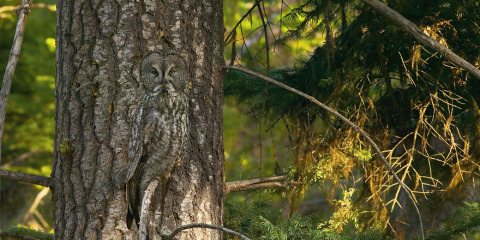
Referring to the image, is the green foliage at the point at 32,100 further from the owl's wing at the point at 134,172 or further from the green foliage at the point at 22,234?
the owl's wing at the point at 134,172

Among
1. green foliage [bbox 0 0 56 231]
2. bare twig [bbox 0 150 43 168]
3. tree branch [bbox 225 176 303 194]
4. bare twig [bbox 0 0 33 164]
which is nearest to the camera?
bare twig [bbox 0 0 33 164]

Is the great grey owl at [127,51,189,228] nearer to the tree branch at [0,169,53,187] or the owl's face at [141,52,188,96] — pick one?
the owl's face at [141,52,188,96]

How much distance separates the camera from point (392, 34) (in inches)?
131

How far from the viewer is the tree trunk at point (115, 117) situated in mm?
2744

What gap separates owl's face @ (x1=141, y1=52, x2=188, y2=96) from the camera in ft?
8.77

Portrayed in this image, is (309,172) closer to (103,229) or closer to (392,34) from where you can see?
A: (392,34)

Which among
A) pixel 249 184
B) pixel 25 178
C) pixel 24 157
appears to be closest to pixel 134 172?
pixel 25 178

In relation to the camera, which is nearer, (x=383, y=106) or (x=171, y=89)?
(x=171, y=89)

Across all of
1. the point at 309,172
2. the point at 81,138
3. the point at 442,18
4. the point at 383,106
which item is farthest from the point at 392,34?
the point at 81,138

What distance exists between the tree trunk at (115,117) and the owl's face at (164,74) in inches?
3.4

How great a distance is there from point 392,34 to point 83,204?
1.99 meters

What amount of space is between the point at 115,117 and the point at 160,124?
25cm

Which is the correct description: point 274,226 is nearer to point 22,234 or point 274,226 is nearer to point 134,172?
point 134,172

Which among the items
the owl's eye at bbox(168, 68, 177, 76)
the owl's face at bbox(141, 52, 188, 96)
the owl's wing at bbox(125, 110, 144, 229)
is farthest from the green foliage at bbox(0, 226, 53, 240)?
the owl's eye at bbox(168, 68, 177, 76)
